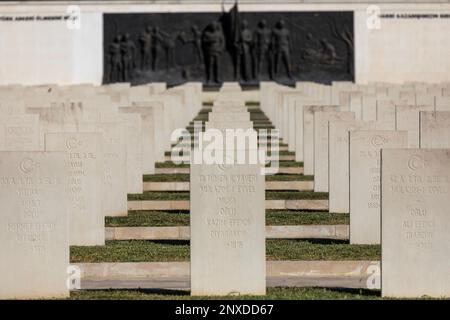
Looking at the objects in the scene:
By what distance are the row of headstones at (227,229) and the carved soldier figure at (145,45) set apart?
111ft

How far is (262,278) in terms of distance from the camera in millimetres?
12508

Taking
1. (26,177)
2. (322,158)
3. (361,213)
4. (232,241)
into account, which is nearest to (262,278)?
(232,241)

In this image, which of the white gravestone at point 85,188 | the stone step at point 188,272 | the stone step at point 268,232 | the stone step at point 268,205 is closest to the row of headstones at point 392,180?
the stone step at point 268,205

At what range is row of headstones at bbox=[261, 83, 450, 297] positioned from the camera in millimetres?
12453

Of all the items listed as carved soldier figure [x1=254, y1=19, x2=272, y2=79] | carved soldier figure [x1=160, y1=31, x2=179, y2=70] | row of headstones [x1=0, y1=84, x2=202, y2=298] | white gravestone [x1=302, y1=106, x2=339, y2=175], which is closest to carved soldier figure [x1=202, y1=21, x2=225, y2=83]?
carved soldier figure [x1=160, y1=31, x2=179, y2=70]

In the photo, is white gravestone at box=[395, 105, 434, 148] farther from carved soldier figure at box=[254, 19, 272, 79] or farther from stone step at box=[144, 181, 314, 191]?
carved soldier figure at box=[254, 19, 272, 79]

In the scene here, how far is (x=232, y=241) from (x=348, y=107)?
11808 millimetres

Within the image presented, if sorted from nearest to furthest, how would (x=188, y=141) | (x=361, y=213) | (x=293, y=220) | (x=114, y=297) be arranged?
(x=114, y=297) < (x=361, y=213) < (x=293, y=220) < (x=188, y=141)

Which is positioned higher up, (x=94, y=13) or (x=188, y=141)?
(x=94, y=13)

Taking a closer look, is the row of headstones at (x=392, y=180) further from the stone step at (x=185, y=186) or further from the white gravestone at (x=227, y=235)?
the white gravestone at (x=227, y=235)

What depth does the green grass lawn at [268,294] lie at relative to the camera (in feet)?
40.4

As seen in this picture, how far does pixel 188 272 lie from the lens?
1386cm

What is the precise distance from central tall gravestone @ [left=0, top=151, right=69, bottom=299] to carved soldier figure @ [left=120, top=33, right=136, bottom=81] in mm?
34165

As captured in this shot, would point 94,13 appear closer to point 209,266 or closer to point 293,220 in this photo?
point 293,220
